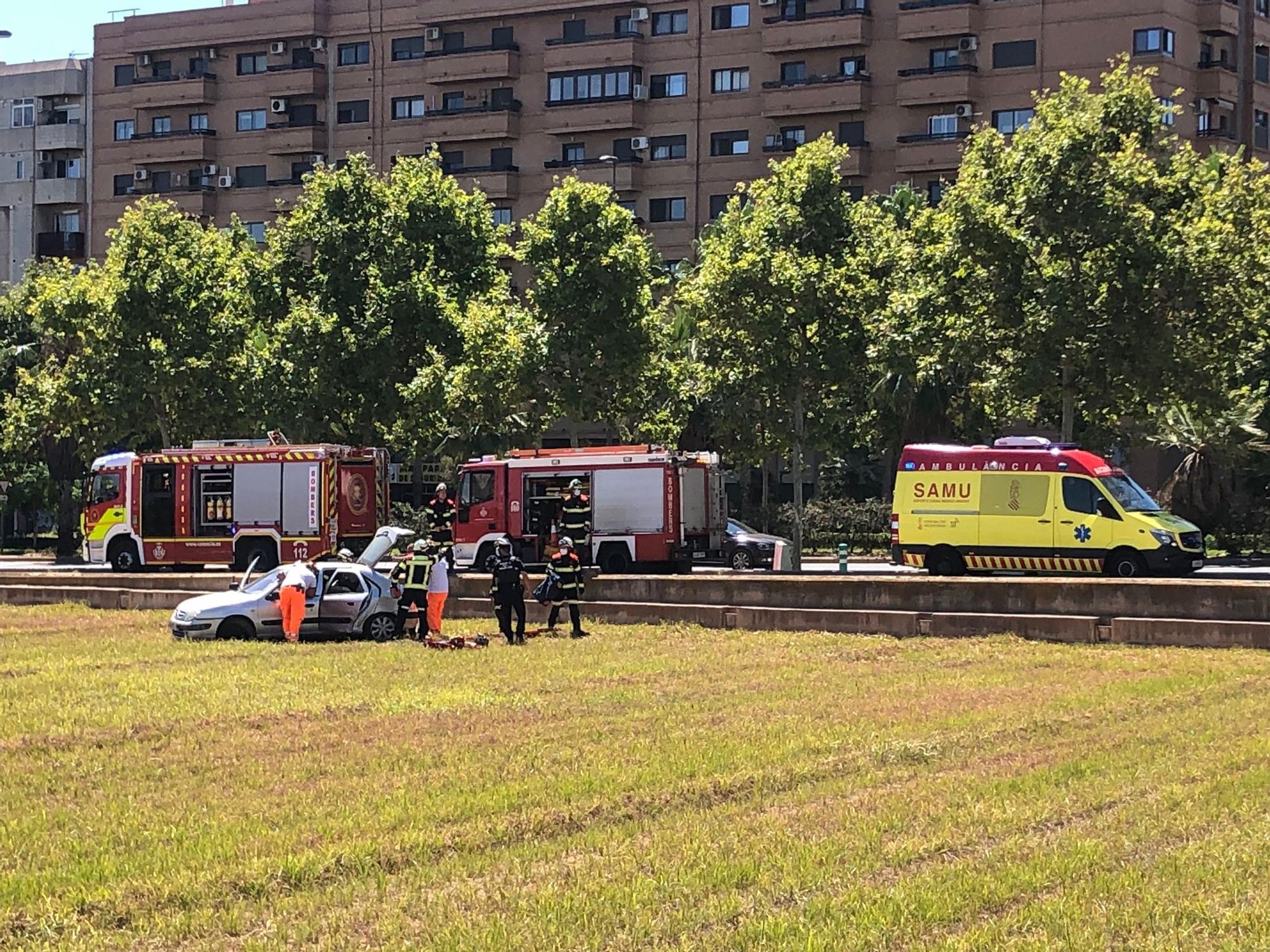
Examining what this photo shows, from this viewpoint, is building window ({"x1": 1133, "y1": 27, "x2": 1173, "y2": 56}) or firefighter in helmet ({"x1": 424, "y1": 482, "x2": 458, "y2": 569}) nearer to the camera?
firefighter in helmet ({"x1": 424, "y1": 482, "x2": 458, "y2": 569})

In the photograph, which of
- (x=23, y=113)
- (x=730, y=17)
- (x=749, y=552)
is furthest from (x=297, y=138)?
(x=749, y=552)

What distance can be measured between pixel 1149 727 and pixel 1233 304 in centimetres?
2553

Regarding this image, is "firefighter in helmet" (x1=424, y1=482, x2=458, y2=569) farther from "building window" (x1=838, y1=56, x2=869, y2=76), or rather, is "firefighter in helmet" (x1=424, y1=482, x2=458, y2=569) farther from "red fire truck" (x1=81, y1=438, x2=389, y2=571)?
"building window" (x1=838, y1=56, x2=869, y2=76)

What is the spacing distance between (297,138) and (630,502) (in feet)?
162

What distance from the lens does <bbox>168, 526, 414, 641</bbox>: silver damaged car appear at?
77.9 feet

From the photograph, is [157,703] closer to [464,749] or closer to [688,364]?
[464,749]

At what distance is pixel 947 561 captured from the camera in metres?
33.2

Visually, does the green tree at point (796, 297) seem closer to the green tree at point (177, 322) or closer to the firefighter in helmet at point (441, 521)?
the green tree at point (177, 322)

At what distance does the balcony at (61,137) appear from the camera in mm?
86062

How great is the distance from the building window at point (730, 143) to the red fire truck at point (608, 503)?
3818 cm

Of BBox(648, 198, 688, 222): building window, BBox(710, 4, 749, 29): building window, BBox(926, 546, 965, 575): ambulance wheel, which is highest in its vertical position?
BBox(710, 4, 749, 29): building window

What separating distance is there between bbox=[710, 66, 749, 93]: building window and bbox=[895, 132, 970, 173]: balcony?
7.82 meters

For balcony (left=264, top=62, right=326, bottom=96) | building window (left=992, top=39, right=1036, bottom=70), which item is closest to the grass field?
building window (left=992, top=39, right=1036, bottom=70)

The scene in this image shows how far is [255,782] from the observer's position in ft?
39.1
